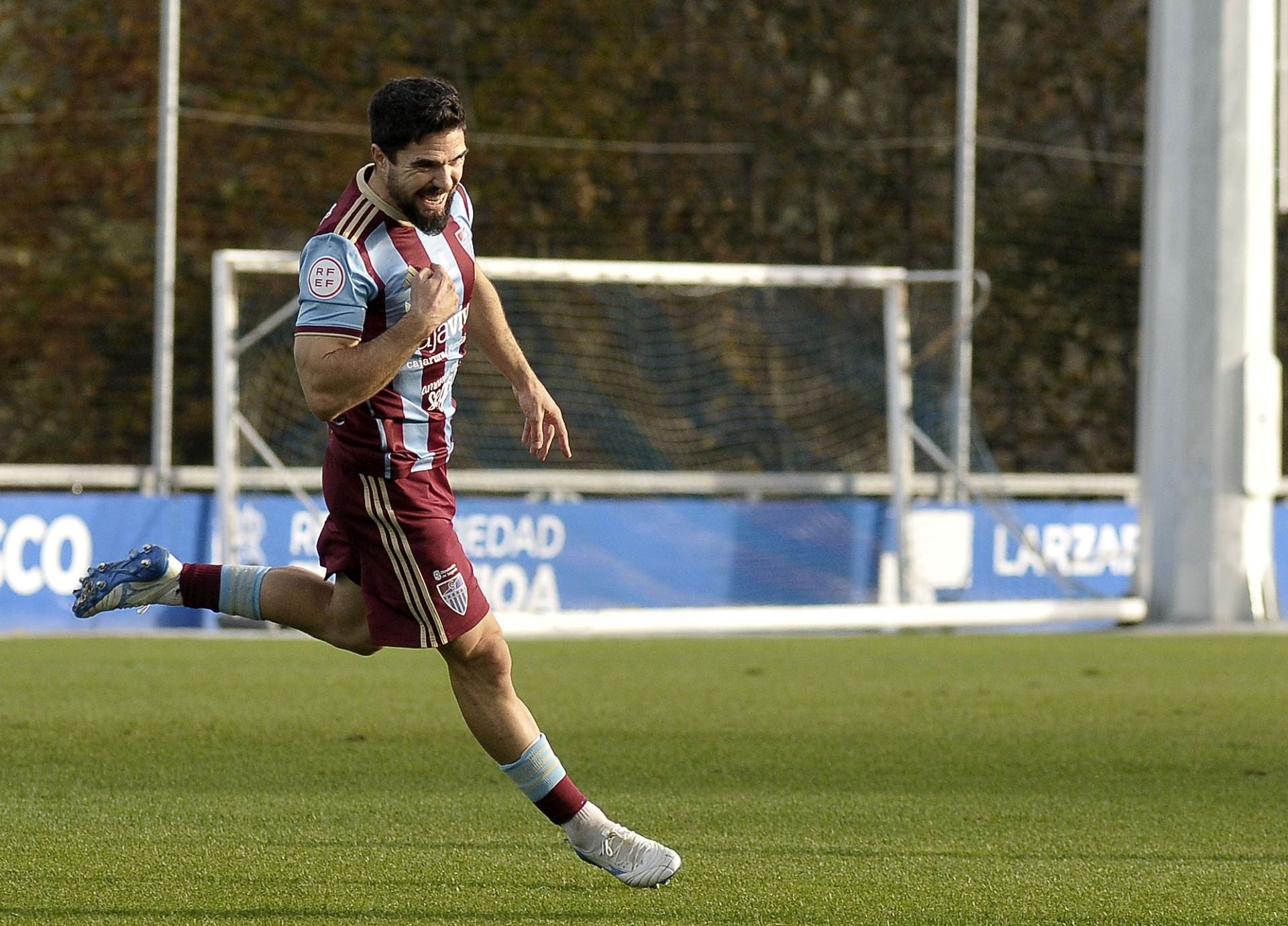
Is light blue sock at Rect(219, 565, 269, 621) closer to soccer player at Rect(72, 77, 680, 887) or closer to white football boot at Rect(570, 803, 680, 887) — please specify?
soccer player at Rect(72, 77, 680, 887)

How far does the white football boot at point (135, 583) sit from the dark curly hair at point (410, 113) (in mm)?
1210

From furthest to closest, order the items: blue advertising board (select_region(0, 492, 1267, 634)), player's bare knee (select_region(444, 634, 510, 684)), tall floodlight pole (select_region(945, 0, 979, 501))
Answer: tall floodlight pole (select_region(945, 0, 979, 501)) < blue advertising board (select_region(0, 492, 1267, 634)) < player's bare knee (select_region(444, 634, 510, 684))

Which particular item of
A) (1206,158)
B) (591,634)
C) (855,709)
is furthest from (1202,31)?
(855,709)

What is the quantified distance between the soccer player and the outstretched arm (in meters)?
0.11

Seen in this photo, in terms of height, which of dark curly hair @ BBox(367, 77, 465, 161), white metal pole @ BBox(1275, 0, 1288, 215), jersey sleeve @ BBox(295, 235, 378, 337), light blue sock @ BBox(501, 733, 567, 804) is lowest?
light blue sock @ BBox(501, 733, 567, 804)

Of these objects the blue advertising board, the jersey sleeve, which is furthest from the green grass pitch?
the blue advertising board

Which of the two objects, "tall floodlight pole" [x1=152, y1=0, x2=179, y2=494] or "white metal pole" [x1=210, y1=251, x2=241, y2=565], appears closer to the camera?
"white metal pole" [x1=210, y1=251, x2=241, y2=565]

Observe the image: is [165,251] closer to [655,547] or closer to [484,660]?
[655,547]

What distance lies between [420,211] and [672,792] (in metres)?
2.13

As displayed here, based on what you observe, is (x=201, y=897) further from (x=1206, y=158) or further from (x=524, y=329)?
(x=524, y=329)

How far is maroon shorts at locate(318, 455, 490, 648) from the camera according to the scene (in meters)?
4.27

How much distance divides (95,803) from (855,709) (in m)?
3.28

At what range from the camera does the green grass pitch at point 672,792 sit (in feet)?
13.8

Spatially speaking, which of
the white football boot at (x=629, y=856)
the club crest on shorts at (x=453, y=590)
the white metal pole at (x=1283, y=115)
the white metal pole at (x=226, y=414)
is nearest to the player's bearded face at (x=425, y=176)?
the club crest on shorts at (x=453, y=590)
